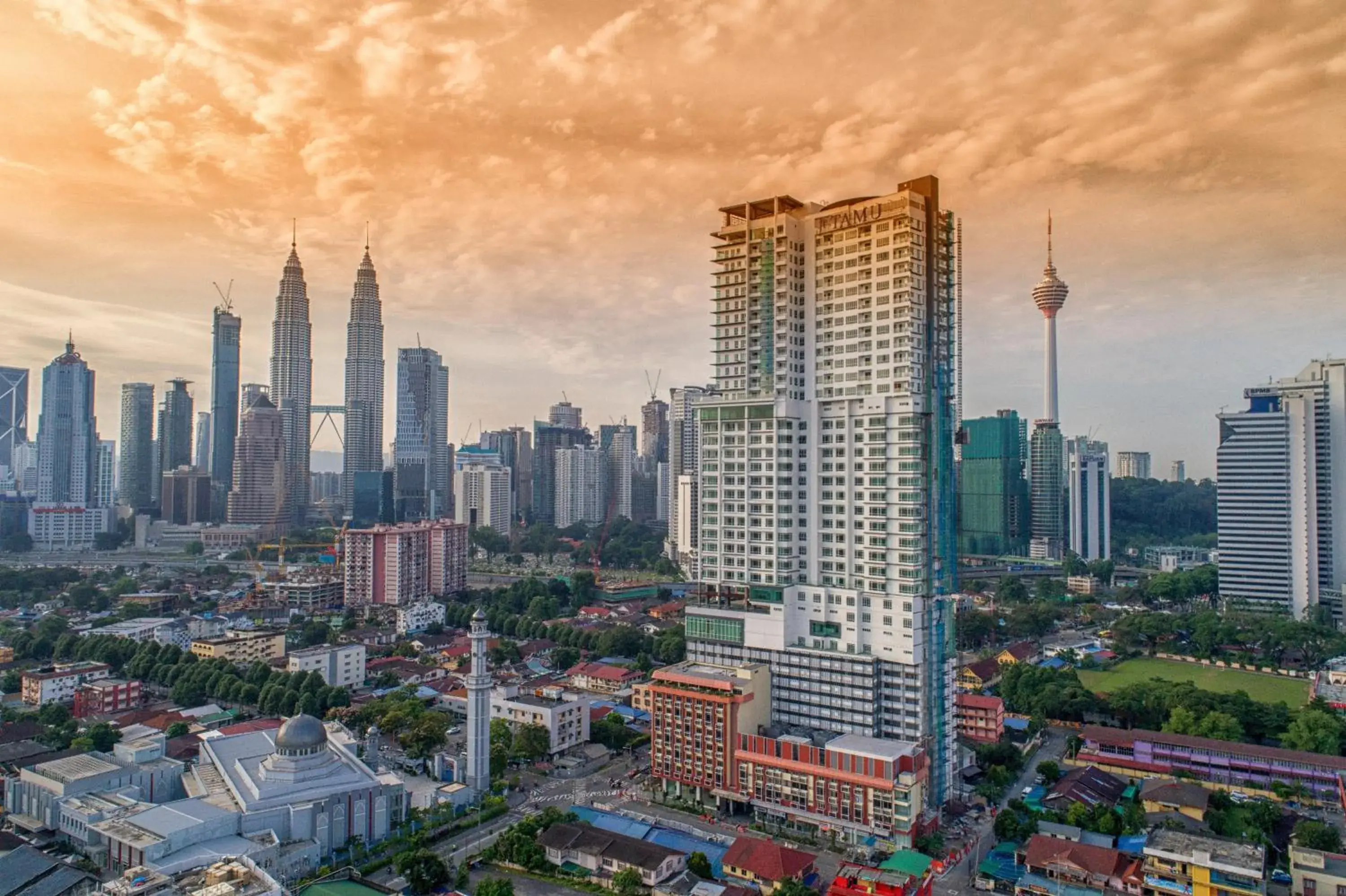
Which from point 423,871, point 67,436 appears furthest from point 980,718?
point 67,436

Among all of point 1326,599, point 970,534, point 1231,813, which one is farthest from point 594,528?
point 1231,813

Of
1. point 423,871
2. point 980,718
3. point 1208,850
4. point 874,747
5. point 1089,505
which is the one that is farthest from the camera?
point 1089,505

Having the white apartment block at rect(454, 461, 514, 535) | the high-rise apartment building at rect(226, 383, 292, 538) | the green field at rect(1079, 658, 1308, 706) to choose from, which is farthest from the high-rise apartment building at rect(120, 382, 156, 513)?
the green field at rect(1079, 658, 1308, 706)

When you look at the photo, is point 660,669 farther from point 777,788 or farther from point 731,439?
point 731,439

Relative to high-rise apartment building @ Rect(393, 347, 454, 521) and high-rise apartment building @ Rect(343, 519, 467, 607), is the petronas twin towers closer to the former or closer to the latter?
high-rise apartment building @ Rect(393, 347, 454, 521)

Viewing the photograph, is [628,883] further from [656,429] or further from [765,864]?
[656,429]
